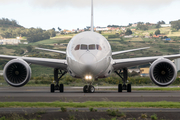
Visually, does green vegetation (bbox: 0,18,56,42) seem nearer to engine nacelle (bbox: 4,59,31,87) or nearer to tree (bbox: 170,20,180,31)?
tree (bbox: 170,20,180,31)

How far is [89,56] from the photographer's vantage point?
21.1 metres

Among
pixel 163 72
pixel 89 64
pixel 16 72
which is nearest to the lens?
pixel 89 64

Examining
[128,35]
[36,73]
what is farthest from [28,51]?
[128,35]

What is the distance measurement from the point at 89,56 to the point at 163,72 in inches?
255

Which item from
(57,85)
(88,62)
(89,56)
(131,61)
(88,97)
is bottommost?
(57,85)

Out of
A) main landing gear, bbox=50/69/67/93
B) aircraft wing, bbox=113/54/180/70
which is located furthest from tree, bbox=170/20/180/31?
main landing gear, bbox=50/69/67/93

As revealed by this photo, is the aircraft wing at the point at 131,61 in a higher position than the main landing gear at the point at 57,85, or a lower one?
higher

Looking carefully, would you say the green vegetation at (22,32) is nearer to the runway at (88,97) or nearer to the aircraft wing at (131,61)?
the aircraft wing at (131,61)

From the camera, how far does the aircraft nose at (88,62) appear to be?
2070cm

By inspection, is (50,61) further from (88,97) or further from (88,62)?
(88,97)

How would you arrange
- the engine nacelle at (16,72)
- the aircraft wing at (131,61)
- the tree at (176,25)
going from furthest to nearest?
the tree at (176,25), the aircraft wing at (131,61), the engine nacelle at (16,72)

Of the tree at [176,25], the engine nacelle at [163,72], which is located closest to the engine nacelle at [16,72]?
the engine nacelle at [163,72]

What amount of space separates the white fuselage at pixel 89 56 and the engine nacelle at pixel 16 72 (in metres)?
3.45

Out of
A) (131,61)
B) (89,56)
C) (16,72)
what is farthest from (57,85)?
(89,56)
